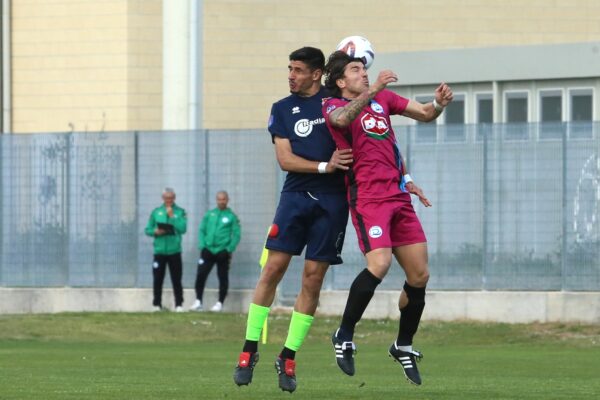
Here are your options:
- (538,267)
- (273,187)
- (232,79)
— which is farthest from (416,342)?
(232,79)

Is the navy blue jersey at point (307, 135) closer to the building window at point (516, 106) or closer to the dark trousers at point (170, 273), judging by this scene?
the dark trousers at point (170, 273)

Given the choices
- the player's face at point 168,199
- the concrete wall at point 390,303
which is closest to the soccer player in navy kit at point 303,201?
the concrete wall at point 390,303

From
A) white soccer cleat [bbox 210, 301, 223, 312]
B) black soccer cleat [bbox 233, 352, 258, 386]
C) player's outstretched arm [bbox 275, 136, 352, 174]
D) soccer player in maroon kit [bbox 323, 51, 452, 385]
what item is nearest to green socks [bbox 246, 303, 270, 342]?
black soccer cleat [bbox 233, 352, 258, 386]

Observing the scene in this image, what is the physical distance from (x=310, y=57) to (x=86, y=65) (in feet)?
84.0

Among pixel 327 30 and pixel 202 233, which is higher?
pixel 327 30

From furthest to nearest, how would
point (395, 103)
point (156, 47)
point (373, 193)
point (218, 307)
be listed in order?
point (156, 47) → point (218, 307) → point (395, 103) → point (373, 193)

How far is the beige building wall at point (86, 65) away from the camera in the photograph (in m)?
36.1

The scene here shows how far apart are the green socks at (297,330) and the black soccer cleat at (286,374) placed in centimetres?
13

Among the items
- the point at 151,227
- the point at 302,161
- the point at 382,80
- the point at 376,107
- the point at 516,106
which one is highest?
the point at 516,106

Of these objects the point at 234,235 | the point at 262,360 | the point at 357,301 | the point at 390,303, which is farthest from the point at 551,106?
the point at 357,301

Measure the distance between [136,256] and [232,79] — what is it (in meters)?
9.66

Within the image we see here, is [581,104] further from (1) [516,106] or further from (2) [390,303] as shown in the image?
(2) [390,303]

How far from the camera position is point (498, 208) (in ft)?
84.1

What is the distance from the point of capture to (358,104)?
11.1 metres
